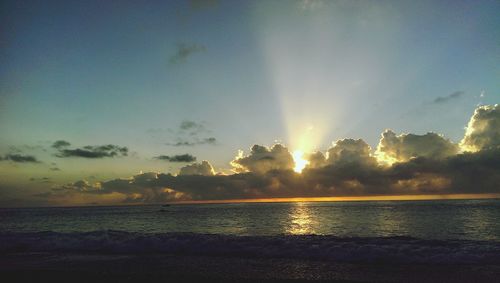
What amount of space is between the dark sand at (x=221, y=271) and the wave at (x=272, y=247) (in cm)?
180

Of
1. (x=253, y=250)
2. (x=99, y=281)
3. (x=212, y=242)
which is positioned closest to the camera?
(x=99, y=281)

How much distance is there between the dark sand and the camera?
51.2ft

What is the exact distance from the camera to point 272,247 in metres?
24.1

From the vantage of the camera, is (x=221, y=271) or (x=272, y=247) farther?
(x=272, y=247)

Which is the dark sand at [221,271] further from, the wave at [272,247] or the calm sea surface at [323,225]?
the calm sea surface at [323,225]

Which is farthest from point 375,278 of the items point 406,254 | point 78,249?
point 78,249

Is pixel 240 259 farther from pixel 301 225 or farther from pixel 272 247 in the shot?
pixel 301 225

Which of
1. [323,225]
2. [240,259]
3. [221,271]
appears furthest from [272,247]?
[323,225]

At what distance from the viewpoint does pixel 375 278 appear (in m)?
15.6

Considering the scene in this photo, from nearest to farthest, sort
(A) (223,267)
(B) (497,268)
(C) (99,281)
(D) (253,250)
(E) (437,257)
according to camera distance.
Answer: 1. (C) (99,281)
2. (B) (497,268)
3. (A) (223,267)
4. (E) (437,257)
5. (D) (253,250)

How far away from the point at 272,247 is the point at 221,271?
7.51 m

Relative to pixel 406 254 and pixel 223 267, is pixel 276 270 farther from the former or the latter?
pixel 406 254

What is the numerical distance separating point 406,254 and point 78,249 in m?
23.7

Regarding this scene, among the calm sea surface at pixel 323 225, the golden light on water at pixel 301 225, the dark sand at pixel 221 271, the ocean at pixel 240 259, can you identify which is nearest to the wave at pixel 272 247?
the ocean at pixel 240 259
